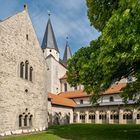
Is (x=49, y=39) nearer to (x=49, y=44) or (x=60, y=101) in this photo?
(x=49, y=44)

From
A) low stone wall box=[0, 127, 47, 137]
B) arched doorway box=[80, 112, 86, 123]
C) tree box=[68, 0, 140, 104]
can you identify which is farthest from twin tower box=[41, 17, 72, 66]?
tree box=[68, 0, 140, 104]

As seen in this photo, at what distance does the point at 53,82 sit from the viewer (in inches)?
2435

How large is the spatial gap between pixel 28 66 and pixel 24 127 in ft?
20.1

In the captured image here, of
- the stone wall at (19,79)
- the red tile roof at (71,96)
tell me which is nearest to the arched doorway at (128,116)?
the red tile roof at (71,96)

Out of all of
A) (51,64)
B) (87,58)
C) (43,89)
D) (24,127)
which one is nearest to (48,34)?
(51,64)

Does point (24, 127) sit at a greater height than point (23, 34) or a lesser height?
lesser

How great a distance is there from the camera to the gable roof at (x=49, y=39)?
66125mm

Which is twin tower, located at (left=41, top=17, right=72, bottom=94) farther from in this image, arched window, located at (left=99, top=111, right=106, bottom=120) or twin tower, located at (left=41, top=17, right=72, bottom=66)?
arched window, located at (left=99, top=111, right=106, bottom=120)

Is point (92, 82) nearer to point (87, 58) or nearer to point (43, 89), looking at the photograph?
point (87, 58)

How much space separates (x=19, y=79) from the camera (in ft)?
81.9

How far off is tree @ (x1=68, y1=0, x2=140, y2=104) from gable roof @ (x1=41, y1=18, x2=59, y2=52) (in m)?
47.4

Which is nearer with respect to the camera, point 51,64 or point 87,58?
point 87,58

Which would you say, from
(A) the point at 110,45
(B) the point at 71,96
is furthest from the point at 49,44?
(A) the point at 110,45

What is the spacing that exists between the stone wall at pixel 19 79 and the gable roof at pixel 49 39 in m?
36.5
